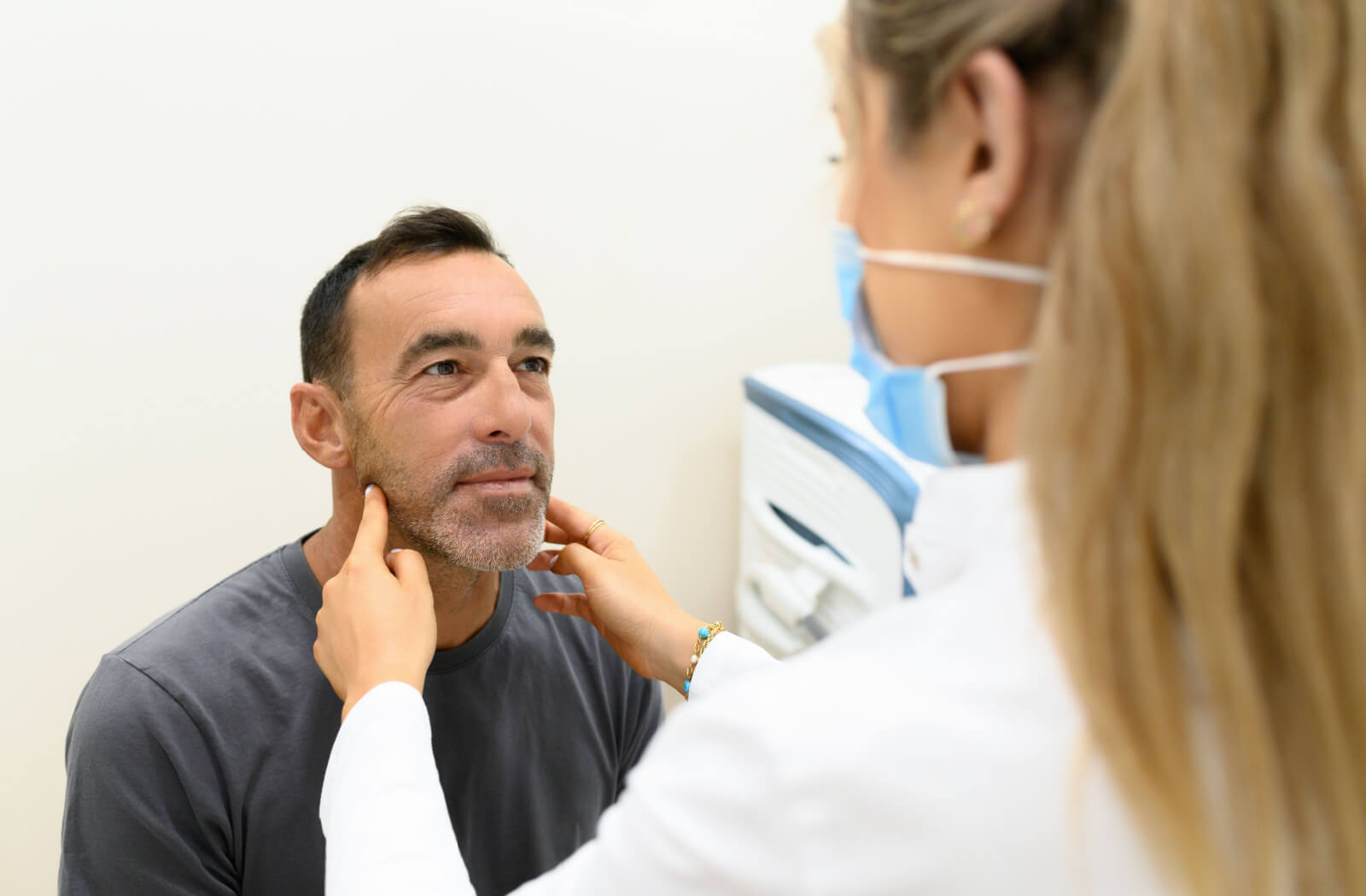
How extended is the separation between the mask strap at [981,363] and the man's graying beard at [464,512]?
2.33 ft

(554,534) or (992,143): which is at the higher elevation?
(992,143)

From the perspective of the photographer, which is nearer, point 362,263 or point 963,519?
point 963,519

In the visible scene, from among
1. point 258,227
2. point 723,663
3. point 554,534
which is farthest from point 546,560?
point 258,227

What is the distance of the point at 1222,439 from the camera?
467 millimetres

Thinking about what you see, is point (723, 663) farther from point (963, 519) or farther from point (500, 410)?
point (963, 519)

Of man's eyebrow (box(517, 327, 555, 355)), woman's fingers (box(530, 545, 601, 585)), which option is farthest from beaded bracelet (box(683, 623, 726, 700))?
man's eyebrow (box(517, 327, 555, 355))

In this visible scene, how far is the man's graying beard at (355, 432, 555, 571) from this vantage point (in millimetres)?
1229

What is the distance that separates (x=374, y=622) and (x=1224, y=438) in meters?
0.76

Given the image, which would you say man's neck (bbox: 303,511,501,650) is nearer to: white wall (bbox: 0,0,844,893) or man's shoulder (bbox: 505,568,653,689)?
man's shoulder (bbox: 505,568,653,689)

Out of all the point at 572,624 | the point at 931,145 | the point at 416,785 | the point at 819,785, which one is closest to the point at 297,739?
the point at 572,624

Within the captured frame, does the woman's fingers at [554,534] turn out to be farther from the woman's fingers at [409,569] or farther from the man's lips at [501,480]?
the woman's fingers at [409,569]

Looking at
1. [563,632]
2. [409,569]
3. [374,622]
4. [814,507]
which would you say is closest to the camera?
[374,622]

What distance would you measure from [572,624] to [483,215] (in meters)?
0.84

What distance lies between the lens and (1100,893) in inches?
19.5
